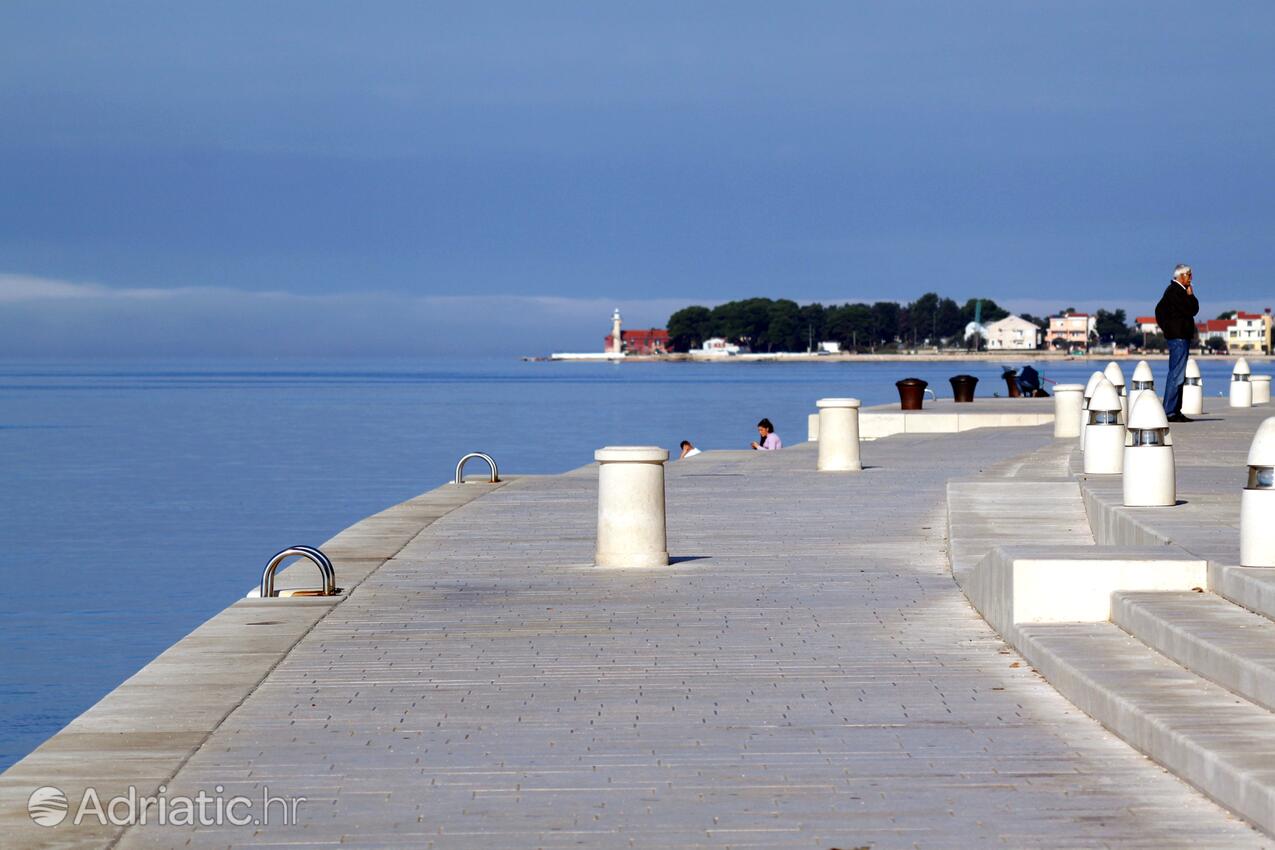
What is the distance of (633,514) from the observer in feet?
44.8

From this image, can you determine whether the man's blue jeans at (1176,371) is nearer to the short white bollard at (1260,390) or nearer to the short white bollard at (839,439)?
the short white bollard at (839,439)

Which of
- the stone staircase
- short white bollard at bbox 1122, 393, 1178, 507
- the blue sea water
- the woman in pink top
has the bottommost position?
the blue sea water

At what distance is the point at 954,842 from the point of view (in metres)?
6.13

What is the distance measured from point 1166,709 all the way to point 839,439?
54.1 feet

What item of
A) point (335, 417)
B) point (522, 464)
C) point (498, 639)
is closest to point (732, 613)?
point (498, 639)

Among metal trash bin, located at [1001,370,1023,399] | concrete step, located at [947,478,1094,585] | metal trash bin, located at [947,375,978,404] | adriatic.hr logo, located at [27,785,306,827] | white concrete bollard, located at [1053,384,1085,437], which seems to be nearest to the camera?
adriatic.hr logo, located at [27,785,306,827]

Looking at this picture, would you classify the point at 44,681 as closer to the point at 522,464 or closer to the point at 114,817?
the point at 114,817

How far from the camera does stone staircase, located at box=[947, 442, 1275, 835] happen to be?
6.77m

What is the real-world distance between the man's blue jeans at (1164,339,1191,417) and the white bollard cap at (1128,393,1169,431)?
10.3 metres

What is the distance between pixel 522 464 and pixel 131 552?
95.6 ft

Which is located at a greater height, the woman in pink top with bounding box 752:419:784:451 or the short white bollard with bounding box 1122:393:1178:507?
the short white bollard with bounding box 1122:393:1178:507

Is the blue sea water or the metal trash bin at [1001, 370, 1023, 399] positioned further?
the metal trash bin at [1001, 370, 1023, 399]

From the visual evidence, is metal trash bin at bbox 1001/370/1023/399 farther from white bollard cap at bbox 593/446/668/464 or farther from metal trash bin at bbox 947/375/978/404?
white bollard cap at bbox 593/446/668/464

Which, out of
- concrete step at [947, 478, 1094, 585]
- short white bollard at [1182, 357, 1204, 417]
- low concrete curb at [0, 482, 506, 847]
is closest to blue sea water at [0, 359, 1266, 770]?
low concrete curb at [0, 482, 506, 847]
